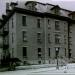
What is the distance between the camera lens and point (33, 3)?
1066 mm

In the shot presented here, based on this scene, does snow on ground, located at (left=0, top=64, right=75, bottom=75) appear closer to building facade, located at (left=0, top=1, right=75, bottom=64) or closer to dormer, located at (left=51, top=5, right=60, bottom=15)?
building facade, located at (left=0, top=1, right=75, bottom=64)

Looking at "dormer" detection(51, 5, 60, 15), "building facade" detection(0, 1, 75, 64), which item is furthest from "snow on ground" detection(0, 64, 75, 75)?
"dormer" detection(51, 5, 60, 15)

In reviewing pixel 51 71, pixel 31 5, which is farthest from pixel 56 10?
pixel 51 71

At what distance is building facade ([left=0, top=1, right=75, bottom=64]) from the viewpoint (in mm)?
1029

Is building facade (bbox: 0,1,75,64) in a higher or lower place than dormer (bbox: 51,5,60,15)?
lower

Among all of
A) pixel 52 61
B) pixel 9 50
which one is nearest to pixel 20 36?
pixel 9 50

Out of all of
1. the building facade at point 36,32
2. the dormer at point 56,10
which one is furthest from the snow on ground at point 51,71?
the dormer at point 56,10

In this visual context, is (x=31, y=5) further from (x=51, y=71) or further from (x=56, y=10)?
(x=51, y=71)

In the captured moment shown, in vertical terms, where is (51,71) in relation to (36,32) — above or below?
below

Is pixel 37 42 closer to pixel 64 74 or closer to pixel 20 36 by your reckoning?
pixel 20 36

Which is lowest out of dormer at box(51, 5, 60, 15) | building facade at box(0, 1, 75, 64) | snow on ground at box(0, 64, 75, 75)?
snow on ground at box(0, 64, 75, 75)

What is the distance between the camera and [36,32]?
1.05m

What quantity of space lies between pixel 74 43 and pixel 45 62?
174mm

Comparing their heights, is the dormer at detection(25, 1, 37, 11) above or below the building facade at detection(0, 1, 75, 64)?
above
